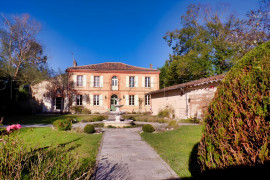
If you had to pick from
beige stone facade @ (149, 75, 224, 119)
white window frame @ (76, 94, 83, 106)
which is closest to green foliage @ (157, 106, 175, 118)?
beige stone facade @ (149, 75, 224, 119)

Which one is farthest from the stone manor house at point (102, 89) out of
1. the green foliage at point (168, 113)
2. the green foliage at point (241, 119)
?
the green foliage at point (241, 119)

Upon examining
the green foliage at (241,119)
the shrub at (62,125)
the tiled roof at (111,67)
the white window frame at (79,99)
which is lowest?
the shrub at (62,125)

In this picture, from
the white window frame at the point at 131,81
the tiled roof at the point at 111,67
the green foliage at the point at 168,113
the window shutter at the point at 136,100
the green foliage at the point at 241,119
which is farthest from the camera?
the white window frame at the point at 131,81

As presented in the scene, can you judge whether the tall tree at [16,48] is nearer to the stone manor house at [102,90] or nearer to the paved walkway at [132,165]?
the stone manor house at [102,90]

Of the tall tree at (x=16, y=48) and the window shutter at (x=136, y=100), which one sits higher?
the tall tree at (x=16, y=48)

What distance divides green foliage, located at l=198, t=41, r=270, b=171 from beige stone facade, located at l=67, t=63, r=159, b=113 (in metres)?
21.5

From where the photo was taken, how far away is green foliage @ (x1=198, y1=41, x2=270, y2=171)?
4.64 feet

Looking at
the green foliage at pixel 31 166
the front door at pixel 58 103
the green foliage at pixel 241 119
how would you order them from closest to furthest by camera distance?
1. the green foliage at pixel 241 119
2. the green foliage at pixel 31 166
3. the front door at pixel 58 103

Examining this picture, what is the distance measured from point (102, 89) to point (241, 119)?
2291cm

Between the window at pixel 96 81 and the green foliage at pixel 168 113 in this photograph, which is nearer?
the green foliage at pixel 168 113

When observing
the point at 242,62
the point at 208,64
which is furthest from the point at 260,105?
the point at 208,64

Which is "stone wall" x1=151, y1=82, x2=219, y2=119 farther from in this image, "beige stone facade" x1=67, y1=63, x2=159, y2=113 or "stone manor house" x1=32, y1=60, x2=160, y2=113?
"stone manor house" x1=32, y1=60, x2=160, y2=113

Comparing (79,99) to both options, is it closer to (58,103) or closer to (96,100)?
(96,100)

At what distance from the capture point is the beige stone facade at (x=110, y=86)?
2327 centimetres
